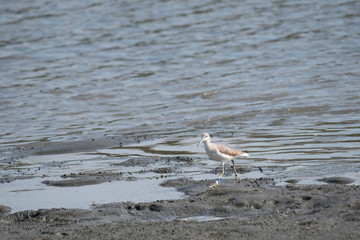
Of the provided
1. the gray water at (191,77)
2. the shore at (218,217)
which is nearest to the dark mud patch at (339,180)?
the gray water at (191,77)

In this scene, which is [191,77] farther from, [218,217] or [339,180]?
[218,217]

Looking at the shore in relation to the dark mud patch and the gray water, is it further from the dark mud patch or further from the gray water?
the gray water

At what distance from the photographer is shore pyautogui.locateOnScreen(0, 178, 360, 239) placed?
24.9ft

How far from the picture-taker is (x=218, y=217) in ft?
27.5

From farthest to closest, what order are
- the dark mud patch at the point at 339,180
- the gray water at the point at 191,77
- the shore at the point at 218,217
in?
the gray water at the point at 191,77 < the dark mud patch at the point at 339,180 < the shore at the point at 218,217

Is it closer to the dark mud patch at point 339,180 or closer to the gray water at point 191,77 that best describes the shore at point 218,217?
the dark mud patch at point 339,180

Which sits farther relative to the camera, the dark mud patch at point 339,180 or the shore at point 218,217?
the dark mud patch at point 339,180

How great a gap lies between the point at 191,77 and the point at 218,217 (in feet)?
44.2

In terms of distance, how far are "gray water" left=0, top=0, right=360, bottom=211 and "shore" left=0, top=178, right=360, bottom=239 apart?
150 centimetres

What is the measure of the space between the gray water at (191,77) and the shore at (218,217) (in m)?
1.50

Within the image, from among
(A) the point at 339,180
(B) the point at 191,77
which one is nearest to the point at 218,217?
(A) the point at 339,180

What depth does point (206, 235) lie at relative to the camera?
24.7ft

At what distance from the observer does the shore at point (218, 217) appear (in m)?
7.59

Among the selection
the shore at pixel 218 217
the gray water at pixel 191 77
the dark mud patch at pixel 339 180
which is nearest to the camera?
the shore at pixel 218 217
